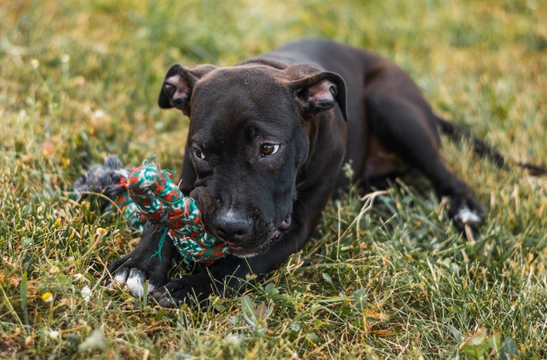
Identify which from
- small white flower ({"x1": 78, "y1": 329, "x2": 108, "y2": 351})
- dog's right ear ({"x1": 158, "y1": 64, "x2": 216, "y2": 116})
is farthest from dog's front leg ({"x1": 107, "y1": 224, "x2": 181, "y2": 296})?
dog's right ear ({"x1": 158, "y1": 64, "x2": 216, "y2": 116})

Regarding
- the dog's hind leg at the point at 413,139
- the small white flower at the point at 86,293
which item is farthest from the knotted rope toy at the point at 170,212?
the dog's hind leg at the point at 413,139

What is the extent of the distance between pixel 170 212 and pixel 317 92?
1235 millimetres

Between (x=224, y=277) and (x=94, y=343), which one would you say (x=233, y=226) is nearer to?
(x=224, y=277)

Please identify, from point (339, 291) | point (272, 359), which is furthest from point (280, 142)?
point (272, 359)

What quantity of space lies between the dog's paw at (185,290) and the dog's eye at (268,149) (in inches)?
29.9

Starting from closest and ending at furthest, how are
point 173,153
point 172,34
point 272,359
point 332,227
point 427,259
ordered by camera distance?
point 272,359, point 427,259, point 332,227, point 173,153, point 172,34

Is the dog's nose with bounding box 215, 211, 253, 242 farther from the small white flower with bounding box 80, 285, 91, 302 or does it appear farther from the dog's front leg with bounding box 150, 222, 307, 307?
the small white flower with bounding box 80, 285, 91, 302

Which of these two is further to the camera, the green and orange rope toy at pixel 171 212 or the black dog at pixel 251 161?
the black dog at pixel 251 161

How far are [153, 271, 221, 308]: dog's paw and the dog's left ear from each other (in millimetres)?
1180

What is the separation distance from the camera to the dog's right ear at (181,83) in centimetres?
404

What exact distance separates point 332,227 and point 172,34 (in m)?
3.75

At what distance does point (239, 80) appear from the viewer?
3703 millimetres

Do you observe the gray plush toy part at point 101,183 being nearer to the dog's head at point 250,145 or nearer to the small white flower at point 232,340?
the dog's head at point 250,145

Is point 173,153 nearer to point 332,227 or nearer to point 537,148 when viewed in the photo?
point 332,227
